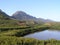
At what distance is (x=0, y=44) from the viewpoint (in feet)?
78.2

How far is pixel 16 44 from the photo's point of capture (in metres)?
23.9

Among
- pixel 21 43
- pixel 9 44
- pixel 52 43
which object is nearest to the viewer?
pixel 9 44

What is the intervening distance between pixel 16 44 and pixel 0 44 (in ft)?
7.28

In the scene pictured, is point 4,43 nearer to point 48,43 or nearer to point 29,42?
point 29,42

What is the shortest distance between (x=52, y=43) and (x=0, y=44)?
8290mm

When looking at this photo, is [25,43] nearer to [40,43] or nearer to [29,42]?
[29,42]

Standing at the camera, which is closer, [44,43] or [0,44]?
[0,44]

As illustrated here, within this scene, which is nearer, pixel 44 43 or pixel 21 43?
pixel 21 43

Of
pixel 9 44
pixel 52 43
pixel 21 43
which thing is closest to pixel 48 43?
pixel 52 43

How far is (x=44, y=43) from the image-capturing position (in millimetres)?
27438

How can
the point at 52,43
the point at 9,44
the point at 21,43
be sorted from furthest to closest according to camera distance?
the point at 52,43
the point at 21,43
the point at 9,44

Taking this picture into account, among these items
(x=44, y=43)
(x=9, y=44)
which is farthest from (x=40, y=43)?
(x=9, y=44)

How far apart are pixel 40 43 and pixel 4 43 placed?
5.79 metres

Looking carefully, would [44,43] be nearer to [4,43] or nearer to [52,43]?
[52,43]
